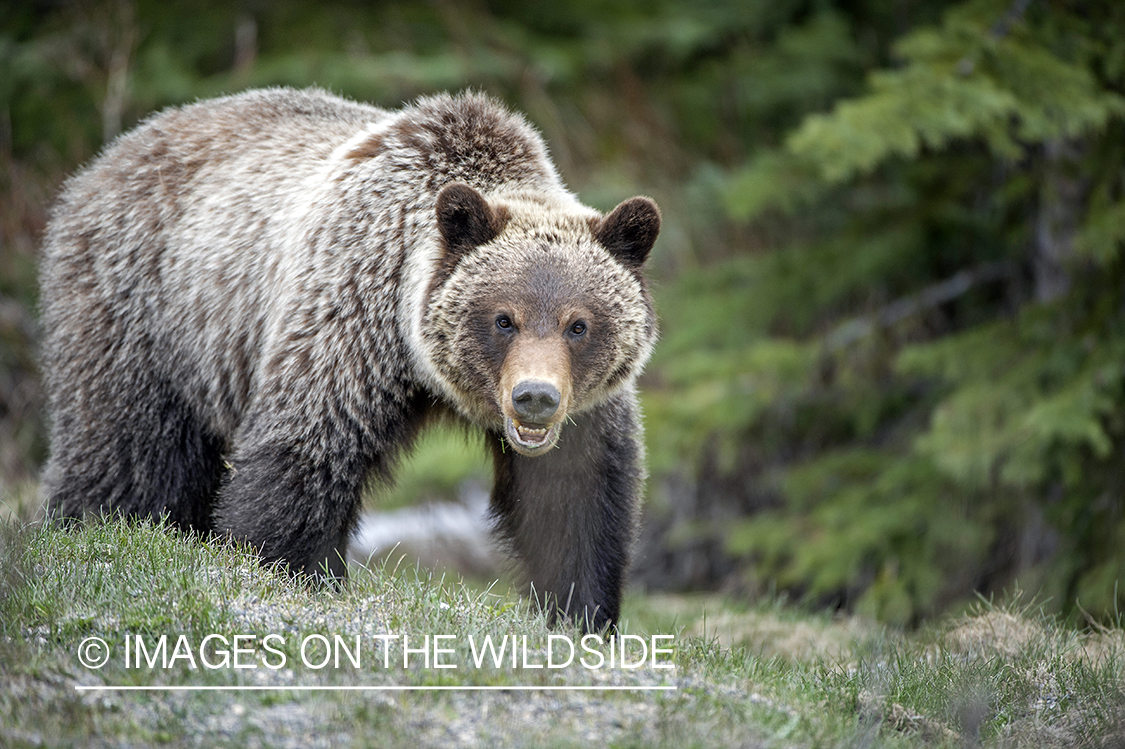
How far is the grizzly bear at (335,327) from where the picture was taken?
204 inches

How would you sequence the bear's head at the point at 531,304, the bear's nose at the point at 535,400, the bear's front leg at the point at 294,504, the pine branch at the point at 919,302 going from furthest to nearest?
Answer: the pine branch at the point at 919,302, the bear's front leg at the point at 294,504, the bear's head at the point at 531,304, the bear's nose at the point at 535,400

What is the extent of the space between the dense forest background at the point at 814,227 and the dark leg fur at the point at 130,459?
10.9 ft

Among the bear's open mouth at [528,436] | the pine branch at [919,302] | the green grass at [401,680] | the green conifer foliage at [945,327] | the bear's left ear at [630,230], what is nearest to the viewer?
the green grass at [401,680]

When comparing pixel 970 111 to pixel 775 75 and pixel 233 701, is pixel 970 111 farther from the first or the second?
pixel 233 701

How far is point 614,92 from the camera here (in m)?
13.7

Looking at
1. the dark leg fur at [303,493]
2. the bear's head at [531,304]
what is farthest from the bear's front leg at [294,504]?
the bear's head at [531,304]

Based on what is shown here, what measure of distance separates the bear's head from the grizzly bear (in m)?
0.01

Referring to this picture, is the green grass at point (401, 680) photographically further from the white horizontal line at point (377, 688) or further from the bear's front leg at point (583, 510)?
the bear's front leg at point (583, 510)

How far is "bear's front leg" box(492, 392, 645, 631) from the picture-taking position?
561 centimetres

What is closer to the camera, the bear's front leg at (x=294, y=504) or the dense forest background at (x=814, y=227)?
the bear's front leg at (x=294, y=504)

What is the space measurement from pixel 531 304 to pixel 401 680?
1.89 metres

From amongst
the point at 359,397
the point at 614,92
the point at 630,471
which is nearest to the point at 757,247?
the point at 614,92

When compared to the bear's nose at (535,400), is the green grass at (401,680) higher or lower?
lower

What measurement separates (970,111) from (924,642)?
4.17 m
